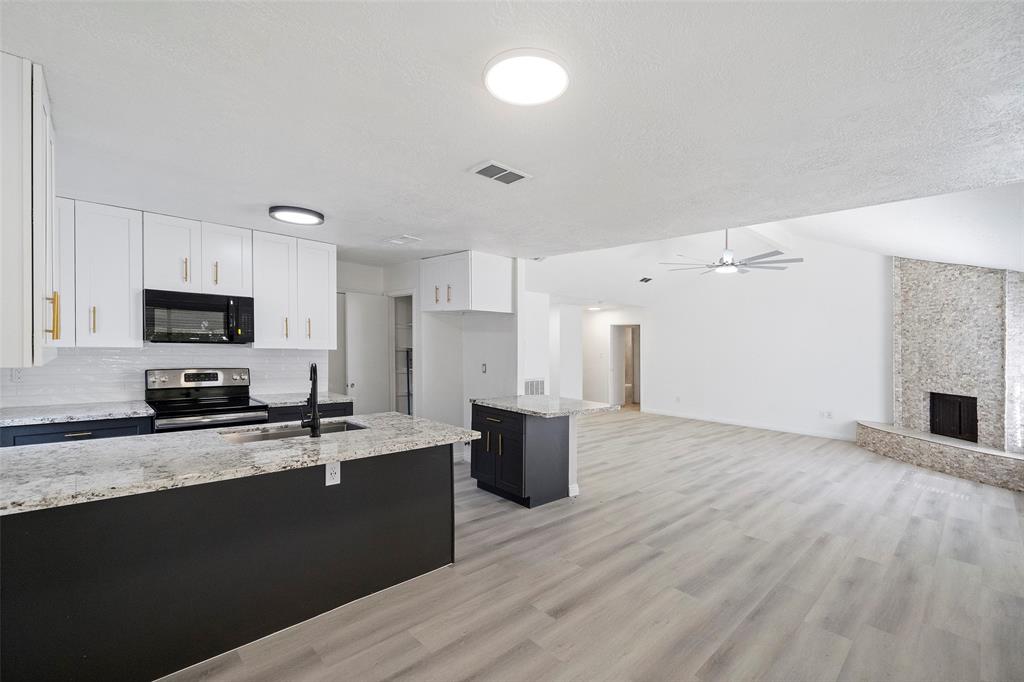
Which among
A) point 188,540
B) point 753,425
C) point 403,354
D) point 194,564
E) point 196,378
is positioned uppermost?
point 403,354

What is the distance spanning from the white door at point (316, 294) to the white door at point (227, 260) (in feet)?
1.50

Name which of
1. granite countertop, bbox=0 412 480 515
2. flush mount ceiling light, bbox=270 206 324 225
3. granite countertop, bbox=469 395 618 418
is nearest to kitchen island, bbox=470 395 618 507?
granite countertop, bbox=469 395 618 418

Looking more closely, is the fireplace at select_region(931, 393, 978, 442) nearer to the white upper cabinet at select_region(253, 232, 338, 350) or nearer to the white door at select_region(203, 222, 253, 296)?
the white upper cabinet at select_region(253, 232, 338, 350)

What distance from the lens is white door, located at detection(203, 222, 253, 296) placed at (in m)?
3.82

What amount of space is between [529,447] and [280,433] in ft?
6.53

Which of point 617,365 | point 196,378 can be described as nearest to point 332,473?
point 196,378

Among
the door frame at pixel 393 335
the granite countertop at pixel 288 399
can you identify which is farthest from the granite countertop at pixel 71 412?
the door frame at pixel 393 335

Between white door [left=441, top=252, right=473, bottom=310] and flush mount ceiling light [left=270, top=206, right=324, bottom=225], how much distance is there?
1.63 metres

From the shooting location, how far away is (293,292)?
4324mm

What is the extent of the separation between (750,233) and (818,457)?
3556 mm

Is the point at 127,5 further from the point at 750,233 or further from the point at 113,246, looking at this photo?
the point at 750,233

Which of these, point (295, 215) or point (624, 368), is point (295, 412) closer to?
point (295, 215)

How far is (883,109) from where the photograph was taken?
1827 millimetres

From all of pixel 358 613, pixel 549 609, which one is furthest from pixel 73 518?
pixel 549 609
